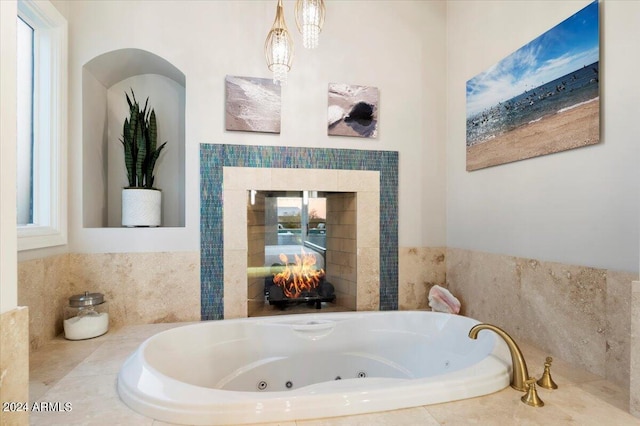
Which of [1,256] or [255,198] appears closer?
[1,256]

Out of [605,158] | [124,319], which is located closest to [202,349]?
[124,319]

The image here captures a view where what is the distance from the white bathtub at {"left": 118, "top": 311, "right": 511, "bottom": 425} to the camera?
1.12m

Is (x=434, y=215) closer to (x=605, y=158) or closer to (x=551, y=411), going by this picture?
(x=605, y=158)

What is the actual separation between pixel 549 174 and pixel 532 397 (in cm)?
105

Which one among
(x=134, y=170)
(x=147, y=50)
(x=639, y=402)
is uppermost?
(x=147, y=50)

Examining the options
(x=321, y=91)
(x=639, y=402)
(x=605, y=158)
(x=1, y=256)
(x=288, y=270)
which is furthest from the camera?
(x=288, y=270)

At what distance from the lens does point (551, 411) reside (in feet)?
3.80

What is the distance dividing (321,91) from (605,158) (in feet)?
5.38

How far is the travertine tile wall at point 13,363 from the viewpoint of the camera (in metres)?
0.62

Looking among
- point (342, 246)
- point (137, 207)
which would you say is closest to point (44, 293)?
point (137, 207)

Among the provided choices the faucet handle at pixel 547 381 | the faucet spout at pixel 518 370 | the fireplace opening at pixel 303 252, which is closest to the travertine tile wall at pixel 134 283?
the fireplace opening at pixel 303 252

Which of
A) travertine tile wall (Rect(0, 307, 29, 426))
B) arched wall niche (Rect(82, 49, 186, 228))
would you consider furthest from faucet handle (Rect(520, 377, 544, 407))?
arched wall niche (Rect(82, 49, 186, 228))

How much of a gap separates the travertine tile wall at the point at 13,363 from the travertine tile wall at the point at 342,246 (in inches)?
76.4

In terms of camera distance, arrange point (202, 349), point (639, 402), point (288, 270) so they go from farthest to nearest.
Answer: point (288, 270) < point (202, 349) < point (639, 402)
